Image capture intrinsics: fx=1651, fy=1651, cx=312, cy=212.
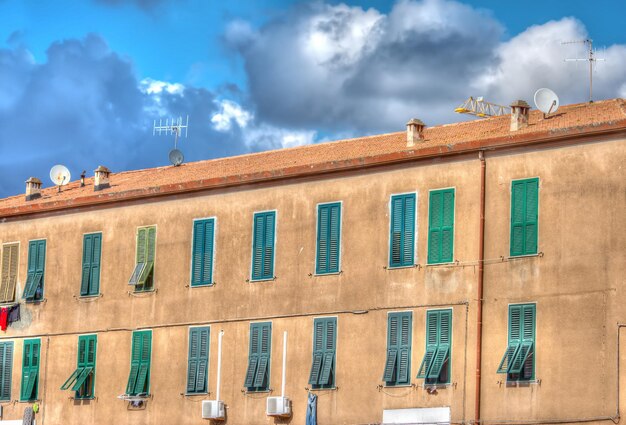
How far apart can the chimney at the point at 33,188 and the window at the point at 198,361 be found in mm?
10691

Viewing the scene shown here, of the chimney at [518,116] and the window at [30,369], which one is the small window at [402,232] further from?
the window at [30,369]

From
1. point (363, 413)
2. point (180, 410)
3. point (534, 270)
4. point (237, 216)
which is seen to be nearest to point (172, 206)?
point (237, 216)

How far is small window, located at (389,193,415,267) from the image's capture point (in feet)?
144

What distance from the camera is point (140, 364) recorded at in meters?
49.1

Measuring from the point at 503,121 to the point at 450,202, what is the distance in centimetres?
451

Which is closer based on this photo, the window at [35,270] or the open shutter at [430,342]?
the open shutter at [430,342]

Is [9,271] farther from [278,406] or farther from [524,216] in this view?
[524,216]

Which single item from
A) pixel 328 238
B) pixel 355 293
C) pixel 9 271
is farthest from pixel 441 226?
pixel 9 271

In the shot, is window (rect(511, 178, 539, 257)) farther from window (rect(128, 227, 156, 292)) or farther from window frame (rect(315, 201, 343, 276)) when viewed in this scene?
window (rect(128, 227, 156, 292))

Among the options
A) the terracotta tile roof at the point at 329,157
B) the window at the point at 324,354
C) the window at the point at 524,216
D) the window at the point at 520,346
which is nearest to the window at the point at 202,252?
the terracotta tile roof at the point at 329,157

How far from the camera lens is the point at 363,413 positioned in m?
43.7

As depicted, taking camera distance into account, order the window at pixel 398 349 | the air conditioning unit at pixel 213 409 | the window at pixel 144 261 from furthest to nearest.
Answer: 1. the window at pixel 144 261
2. the air conditioning unit at pixel 213 409
3. the window at pixel 398 349

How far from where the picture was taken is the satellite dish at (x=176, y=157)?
55.5m

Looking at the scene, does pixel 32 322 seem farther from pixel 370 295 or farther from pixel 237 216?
pixel 370 295
